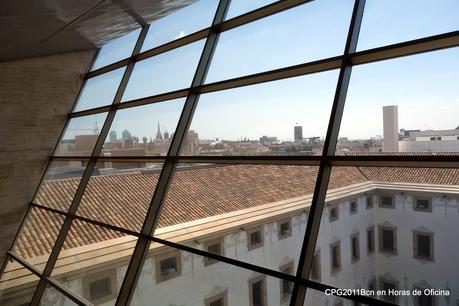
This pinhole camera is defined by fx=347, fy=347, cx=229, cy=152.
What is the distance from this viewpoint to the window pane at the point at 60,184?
6340mm

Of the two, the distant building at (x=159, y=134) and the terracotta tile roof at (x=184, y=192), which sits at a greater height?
the distant building at (x=159, y=134)

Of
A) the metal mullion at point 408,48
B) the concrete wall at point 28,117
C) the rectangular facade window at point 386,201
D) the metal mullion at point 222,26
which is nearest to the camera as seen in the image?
the metal mullion at point 408,48

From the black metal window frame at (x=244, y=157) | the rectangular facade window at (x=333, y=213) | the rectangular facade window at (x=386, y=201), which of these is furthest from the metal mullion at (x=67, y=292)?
the rectangular facade window at (x=386, y=201)

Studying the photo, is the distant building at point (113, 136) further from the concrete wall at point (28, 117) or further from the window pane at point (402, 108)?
the window pane at point (402, 108)

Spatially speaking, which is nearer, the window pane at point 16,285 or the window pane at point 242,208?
the window pane at point 242,208

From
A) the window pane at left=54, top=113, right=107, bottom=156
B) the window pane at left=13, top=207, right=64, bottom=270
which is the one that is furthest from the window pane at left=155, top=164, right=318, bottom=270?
the window pane at left=13, top=207, right=64, bottom=270

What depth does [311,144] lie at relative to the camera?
11.1 ft

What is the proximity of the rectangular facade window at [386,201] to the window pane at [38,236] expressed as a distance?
5.13 meters

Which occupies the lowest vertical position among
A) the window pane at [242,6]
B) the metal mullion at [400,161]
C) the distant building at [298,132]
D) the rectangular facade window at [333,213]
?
the rectangular facade window at [333,213]

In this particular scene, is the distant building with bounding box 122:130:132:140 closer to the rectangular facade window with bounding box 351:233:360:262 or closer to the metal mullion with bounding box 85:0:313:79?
the metal mullion with bounding box 85:0:313:79

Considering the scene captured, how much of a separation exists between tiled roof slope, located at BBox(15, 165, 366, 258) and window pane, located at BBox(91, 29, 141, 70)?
2.12 metres

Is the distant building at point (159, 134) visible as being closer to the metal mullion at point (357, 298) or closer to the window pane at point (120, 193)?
the window pane at point (120, 193)

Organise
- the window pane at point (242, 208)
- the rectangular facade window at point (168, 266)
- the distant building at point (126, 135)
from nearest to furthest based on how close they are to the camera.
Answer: the window pane at point (242, 208), the rectangular facade window at point (168, 266), the distant building at point (126, 135)

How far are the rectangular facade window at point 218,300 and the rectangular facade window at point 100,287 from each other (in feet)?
5.30
